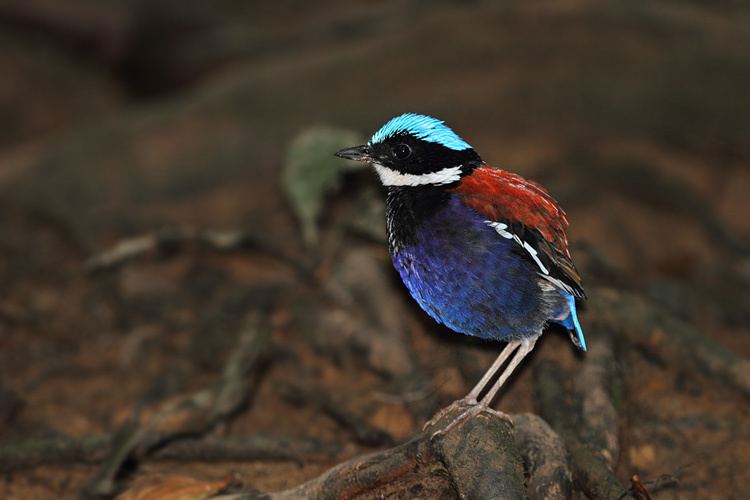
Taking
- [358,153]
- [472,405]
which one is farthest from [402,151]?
[472,405]

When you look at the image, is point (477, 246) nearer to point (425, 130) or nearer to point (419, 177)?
point (419, 177)

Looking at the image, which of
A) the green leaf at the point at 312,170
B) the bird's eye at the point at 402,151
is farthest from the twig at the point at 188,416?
the bird's eye at the point at 402,151

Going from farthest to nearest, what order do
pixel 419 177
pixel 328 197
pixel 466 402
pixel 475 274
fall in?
pixel 328 197, pixel 419 177, pixel 466 402, pixel 475 274

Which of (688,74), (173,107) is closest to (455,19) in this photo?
(688,74)

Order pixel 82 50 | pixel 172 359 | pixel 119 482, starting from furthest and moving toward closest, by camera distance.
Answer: pixel 82 50, pixel 172 359, pixel 119 482

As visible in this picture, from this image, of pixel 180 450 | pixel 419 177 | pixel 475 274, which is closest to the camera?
pixel 475 274

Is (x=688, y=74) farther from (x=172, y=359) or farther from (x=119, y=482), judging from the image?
(x=119, y=482)

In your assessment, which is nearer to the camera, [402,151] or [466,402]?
[466,402]

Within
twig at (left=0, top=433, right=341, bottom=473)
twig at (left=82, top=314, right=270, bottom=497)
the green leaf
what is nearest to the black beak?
twig at (left=0, top=433, right=341, bottom=473)
